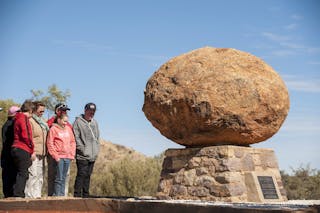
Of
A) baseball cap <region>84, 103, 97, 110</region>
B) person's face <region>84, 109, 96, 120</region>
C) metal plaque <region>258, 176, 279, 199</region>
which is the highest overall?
baseball cap <region>84, 103, 97, 110</region>

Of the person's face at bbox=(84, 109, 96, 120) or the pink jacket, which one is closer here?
the pink jacket

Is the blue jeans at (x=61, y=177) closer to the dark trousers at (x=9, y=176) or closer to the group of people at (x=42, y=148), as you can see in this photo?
the group of people at (x=42, y=148)

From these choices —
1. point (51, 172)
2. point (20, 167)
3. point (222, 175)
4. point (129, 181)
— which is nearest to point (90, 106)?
point (51, 172)

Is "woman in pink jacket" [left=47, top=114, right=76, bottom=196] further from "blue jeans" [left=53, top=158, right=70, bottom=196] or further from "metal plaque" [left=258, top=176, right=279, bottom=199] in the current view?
"metal plaque" [left=258, top=176, right=279, bottom=199]

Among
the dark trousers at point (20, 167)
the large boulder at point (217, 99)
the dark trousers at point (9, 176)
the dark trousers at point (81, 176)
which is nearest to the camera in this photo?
the dark trousers at point (20, 167)

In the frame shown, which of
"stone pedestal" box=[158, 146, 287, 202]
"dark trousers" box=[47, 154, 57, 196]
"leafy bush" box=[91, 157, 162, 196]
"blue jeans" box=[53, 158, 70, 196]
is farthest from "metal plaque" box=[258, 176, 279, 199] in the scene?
"leafy bush" box=[91, 157, 162, 196]

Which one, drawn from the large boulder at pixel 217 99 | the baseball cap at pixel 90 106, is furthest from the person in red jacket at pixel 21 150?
the large boulder at pixel 217 99

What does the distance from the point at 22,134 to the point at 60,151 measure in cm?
91

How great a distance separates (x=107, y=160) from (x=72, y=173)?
42.1ft

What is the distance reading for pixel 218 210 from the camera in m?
4.98

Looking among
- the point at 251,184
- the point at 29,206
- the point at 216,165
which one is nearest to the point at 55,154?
the point at 29,206

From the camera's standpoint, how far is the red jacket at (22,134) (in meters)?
7.95

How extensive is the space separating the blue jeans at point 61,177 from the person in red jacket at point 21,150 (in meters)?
0.67

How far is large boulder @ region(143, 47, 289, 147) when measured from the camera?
332 inches
